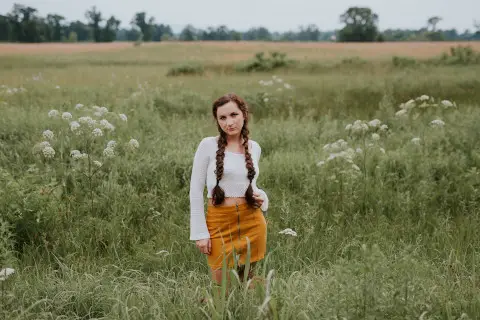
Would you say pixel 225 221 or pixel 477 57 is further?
pixel 477 57

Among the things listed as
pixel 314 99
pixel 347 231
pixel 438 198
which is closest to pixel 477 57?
pixel 314 99

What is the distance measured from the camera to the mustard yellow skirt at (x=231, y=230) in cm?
312

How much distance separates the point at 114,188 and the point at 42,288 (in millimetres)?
2056

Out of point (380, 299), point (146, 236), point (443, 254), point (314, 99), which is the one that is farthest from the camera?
point (314, 99)

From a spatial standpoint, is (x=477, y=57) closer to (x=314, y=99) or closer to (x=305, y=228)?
(x=314, y=99)

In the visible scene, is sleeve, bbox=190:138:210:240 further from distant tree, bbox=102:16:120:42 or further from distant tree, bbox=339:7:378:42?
distant tree, bbox=102:16:120:42

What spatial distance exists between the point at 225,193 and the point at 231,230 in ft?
0.81

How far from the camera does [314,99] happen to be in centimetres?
1311

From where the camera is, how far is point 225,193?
3.12m

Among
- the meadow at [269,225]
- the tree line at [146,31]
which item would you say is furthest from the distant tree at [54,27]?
the meadow at [269,225]

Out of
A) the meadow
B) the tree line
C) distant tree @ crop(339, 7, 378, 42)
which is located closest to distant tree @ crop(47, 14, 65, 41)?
the tree line

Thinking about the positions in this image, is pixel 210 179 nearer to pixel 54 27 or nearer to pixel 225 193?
pixel 225 193

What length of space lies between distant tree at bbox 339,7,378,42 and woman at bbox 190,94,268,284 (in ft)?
217

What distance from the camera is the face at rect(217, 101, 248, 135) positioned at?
309 centimetres
